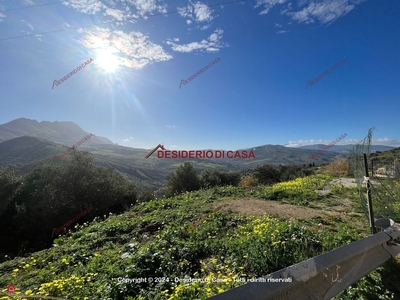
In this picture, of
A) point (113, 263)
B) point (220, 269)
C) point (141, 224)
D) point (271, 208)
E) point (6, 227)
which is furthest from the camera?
point (6, 227)

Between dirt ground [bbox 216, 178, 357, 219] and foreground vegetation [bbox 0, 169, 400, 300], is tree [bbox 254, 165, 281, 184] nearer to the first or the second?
dirt ground [bbox 216, 178, 357, 219]

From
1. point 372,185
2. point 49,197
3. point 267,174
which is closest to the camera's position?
point 372,185

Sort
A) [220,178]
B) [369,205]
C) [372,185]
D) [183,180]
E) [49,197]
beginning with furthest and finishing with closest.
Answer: [220,178] < [183,180] < [49,197] < [372,185] < [369,205]

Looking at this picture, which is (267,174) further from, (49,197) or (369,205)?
(49,197)

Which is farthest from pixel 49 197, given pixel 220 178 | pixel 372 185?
pixel 220 178

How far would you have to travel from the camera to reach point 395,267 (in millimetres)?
3621

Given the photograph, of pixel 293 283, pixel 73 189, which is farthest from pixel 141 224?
pixel 73 189

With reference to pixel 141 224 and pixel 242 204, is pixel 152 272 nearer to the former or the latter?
pixel 141 224

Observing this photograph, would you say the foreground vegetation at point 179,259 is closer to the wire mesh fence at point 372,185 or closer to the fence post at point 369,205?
the fence post at point 369,205

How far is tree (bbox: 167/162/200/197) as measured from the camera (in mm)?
25359

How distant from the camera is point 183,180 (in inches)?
1017

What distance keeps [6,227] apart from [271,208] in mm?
18905

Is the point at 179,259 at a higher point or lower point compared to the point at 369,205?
lower

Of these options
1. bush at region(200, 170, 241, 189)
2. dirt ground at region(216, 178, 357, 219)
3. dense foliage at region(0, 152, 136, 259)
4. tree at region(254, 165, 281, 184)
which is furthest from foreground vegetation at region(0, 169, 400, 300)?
bush at region(200, 170, 241, 189)
